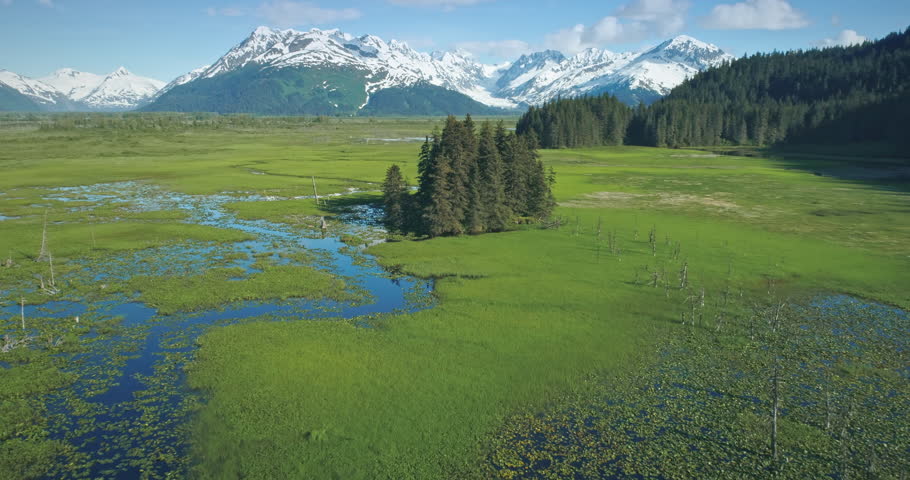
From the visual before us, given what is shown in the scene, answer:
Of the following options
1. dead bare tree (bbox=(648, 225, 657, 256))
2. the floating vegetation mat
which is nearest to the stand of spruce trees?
dead bare tree (bbox=(648, 225, 657, 256))

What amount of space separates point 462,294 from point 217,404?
67.7 ft

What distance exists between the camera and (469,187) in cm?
6378

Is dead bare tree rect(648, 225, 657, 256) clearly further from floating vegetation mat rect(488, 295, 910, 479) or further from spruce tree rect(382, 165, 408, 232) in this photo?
spruce tree rect(382, 165, 408, 232)

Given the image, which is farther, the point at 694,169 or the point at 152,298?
the point at 694,169

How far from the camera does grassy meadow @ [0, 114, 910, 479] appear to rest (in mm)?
22562

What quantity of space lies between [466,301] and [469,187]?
88.0 feet

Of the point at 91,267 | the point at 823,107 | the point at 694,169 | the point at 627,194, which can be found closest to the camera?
the point at 91,267

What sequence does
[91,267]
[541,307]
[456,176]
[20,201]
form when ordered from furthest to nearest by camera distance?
1. [20,201]
2. [456,176]
3. [91,267]
4. [541,307]

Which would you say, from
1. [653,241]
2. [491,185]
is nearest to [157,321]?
[491,185]

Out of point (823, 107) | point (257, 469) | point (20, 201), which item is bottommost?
point (257, 469)

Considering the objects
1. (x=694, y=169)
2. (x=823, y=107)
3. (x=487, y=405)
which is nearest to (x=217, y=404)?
(x=487, y=405)

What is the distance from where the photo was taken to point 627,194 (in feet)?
307

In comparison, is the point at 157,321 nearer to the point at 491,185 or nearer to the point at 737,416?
the point at 737,416

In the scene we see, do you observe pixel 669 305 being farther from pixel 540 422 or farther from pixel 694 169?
pixel 694 169
